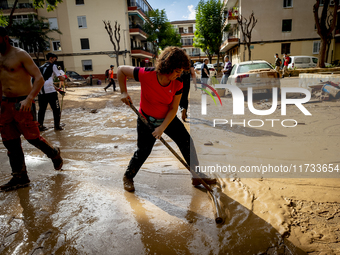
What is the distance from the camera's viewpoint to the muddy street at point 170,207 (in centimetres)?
Answer: 200

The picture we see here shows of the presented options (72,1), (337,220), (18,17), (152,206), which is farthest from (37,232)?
(18,17)

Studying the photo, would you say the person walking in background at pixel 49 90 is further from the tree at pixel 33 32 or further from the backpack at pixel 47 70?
the tree at pixel 33 32

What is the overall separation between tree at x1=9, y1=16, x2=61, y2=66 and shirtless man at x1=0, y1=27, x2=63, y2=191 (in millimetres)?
28965

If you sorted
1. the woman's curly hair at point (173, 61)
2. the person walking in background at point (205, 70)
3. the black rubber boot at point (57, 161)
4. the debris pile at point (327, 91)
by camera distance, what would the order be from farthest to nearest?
the person walking in background at point (205, 70)
the debris pile at point (327, 91)
the black rubber boot at point (57, 161)
the woman's curly hair at point (173, 61)

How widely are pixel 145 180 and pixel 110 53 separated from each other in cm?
3046

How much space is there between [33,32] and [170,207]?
1250 inches

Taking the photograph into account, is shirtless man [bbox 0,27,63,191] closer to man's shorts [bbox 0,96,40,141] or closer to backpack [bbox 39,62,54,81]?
man's shorts [bbox 0,96,40,141]

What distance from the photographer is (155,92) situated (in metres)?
2.50

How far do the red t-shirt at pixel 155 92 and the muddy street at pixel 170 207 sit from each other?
1.00 meters

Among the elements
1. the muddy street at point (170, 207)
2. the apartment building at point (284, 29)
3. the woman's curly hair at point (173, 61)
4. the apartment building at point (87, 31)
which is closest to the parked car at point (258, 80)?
the muddy street at point (170, 207)

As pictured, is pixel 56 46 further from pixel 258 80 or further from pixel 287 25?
pixel 258 80

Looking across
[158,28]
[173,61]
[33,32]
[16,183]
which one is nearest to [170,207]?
[173,61]

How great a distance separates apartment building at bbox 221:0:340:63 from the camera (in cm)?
2630

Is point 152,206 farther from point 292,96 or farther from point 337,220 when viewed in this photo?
point 292,96
